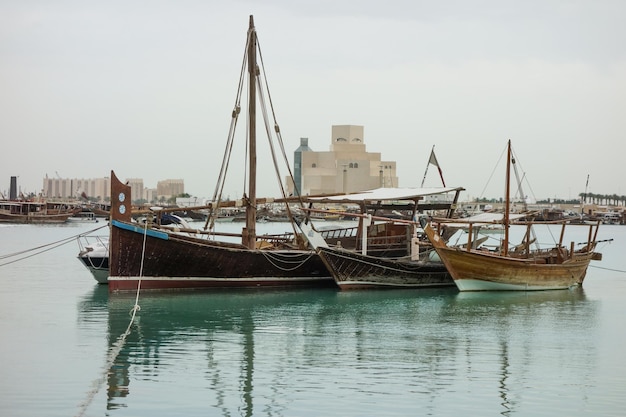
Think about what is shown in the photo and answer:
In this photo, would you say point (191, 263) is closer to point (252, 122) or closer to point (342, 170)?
point (252, 122)

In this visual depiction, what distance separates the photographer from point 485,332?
69.6ft

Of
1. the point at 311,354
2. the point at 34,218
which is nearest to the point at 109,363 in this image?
the point at 311,354

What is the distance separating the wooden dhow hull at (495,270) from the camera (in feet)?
91.8

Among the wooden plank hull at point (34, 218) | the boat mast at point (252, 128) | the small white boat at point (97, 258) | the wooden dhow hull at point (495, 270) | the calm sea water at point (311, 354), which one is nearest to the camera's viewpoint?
the calm sea water at point (311, 354)

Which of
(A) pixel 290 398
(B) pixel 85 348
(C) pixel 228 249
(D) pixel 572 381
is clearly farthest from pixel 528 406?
(C) pixel 228 249

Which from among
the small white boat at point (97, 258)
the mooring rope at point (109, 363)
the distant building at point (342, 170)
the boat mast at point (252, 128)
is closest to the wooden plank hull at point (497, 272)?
Result: the boat mast at point (252, 128)

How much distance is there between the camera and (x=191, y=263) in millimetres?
27328

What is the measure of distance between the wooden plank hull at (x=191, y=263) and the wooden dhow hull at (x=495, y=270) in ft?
13.9

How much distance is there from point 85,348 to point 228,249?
31.0 ft

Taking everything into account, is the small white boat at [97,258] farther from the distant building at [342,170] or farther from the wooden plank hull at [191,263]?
the distant building at [342,170]

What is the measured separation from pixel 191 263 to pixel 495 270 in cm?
910

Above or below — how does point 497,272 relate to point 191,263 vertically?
below

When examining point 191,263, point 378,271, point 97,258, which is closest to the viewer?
point 191,263

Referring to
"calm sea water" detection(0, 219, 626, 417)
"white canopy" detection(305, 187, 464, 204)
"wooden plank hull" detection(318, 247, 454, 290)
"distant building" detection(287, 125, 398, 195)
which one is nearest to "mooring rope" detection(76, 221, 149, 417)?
"calm sea water" detection(0, 219, 626, 417)
